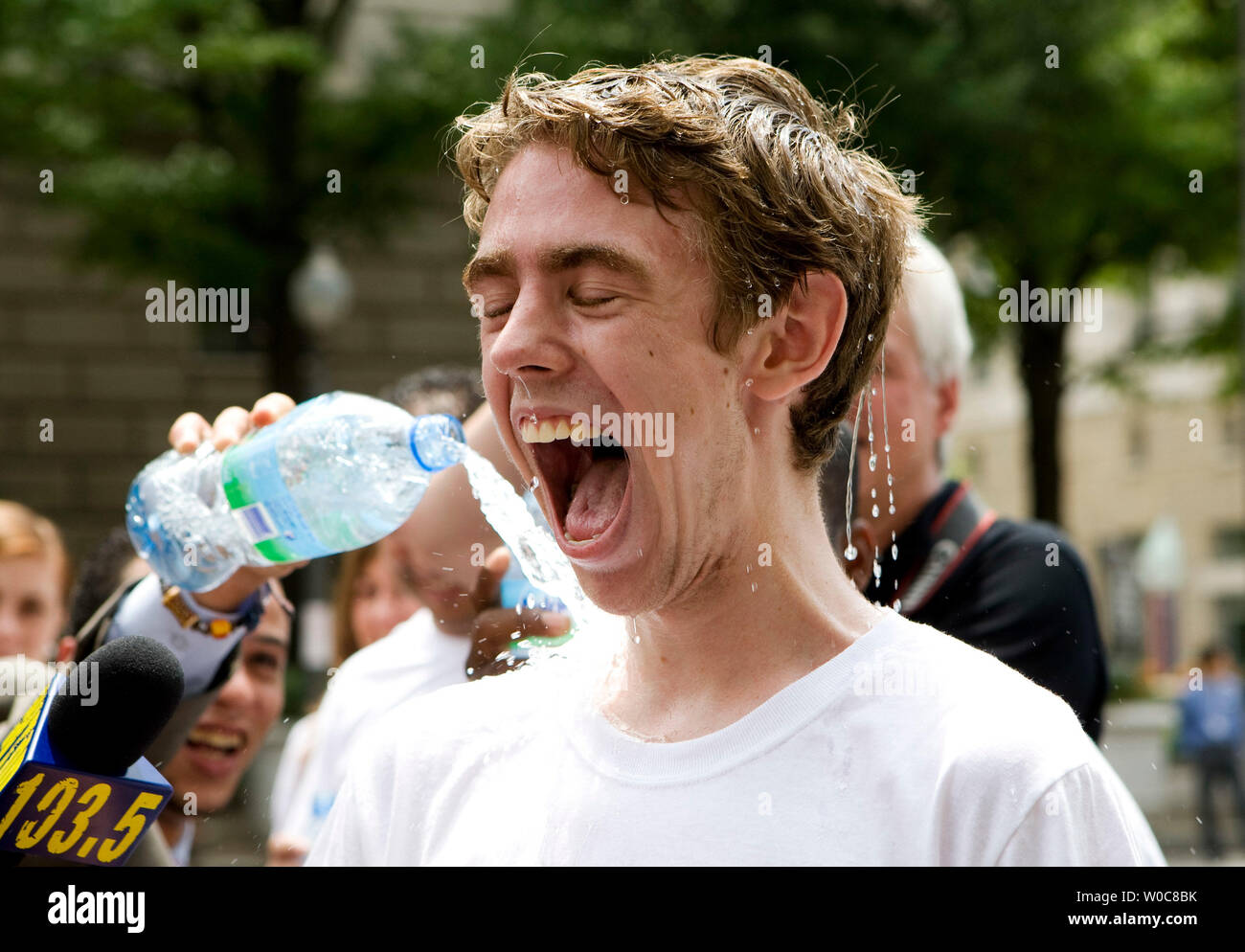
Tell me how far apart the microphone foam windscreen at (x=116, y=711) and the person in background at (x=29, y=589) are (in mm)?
2815

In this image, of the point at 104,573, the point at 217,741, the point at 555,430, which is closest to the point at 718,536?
the point at 555,430

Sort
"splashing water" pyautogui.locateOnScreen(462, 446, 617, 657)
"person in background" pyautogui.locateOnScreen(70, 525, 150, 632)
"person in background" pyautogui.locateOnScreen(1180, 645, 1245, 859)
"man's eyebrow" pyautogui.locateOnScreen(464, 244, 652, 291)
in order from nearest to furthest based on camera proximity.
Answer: "man's eyebrow" pyautogui.locateOnScreen(464, 244, 652, 291) < "splashing water" pyautogui.locateOnScreen(462, 446, 617, 657) < "person in background" pyautogui.locateOnScreen(70, 525, 150, 632) < "person in background" pyautogui.locateOnScreen(1180, 645, 1245, 859)

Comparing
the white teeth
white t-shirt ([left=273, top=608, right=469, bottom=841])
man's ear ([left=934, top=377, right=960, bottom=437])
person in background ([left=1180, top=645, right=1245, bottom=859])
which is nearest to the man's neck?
the white teeth

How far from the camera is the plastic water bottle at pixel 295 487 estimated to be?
2.22 meters

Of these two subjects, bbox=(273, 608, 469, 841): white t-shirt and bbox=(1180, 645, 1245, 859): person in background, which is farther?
bbox=(1180, 645, 1245, 859): person in background

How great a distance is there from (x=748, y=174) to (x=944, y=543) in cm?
115

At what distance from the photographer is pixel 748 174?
1726 millimetres

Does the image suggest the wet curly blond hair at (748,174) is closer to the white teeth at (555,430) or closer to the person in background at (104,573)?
the white teeth at (555,430)

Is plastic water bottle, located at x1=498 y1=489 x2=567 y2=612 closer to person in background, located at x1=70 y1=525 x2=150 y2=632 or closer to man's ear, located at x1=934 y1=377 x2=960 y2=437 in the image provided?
man's ear, located at x1=934 y1=377 x2=960 y2=437

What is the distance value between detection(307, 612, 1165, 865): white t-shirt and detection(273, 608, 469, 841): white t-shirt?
43 centimetres

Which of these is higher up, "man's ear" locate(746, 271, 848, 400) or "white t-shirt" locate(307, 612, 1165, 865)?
"man's ear" locate(746, 271, 848, 400)

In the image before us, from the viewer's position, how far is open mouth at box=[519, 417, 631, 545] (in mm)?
1881

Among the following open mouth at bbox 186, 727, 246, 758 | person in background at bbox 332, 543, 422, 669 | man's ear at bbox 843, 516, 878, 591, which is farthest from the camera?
person in background at bbox 332, 543, 422, 669
